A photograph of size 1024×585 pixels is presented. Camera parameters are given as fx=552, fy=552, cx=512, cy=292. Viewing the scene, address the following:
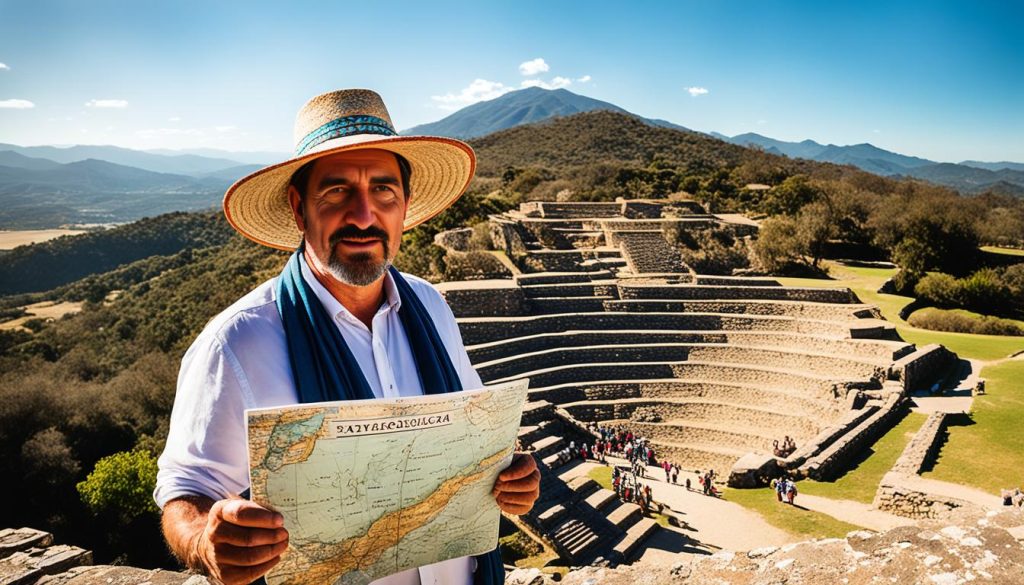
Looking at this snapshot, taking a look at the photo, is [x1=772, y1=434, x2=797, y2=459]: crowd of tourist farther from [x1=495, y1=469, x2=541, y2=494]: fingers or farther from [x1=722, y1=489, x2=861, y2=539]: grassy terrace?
[x1=495, y1=469, x2=541, y2=494]: fingers

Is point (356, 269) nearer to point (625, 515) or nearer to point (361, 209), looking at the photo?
point (361, 209)

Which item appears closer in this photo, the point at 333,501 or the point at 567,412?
the point at 333,501

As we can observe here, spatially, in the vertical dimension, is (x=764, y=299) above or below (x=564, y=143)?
below

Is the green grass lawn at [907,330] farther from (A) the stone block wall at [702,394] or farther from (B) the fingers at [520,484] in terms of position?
(B) the fingers at [520,484]

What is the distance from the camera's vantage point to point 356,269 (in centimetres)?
179

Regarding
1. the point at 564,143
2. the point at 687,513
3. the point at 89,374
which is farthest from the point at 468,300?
the point at 564,143

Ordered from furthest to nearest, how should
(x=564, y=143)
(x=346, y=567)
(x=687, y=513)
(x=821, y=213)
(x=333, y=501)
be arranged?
(x=564, y=143) < (x=821, y=213) < (x=687, y=513) < (x=346, y=567) < (x=333, y=501)

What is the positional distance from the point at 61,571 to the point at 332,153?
268cm

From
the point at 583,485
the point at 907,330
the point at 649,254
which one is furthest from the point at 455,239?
the point at 907,330

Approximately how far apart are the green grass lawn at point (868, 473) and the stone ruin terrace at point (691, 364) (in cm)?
30

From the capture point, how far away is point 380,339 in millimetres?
1872

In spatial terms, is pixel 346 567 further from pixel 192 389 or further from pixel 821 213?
pixel 821 213

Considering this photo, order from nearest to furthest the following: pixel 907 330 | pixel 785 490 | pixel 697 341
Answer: pixel 785 490 < pixel 697 341 < pixel 907 330

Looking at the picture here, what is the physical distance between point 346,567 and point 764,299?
19758mm
